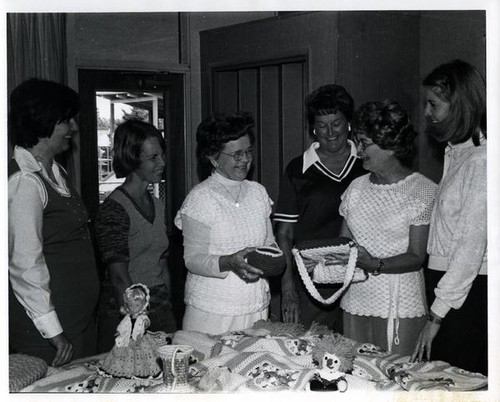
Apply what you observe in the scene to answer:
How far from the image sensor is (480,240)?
1194 mm

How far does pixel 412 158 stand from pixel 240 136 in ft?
1.37

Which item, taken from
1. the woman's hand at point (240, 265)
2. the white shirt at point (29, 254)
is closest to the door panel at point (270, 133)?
the woman's hand at point (240, 265)

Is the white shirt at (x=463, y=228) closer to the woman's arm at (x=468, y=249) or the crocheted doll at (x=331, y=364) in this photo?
the woman's arm at (x=468, y=249)

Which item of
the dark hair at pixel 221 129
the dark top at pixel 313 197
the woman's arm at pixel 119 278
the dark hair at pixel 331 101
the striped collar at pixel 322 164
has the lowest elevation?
the woman's arm at pixel 119 278

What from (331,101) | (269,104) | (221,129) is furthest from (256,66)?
(221,129)

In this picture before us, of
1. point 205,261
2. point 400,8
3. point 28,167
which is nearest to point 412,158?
point 400,8

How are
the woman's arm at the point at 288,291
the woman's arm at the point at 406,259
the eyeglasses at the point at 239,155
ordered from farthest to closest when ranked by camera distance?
the woman's arm at the point at 288,291 < the eyeglasses at the point at 239,155 < the woman's arm at the point at 406,259

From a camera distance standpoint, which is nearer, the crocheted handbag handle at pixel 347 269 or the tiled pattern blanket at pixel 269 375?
the tiled pattern blanket at pixel 269 375

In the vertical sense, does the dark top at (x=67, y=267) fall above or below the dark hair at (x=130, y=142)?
below

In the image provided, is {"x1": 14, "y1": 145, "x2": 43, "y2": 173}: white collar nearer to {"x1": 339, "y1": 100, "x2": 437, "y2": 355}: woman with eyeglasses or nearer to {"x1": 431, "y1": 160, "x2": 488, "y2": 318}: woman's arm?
{"x1": 339, "y1": 100, "x2": 437, "y2": 355}: woman with eyeglasses

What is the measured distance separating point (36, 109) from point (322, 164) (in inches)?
26.8

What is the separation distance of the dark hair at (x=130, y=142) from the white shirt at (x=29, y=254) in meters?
0.34

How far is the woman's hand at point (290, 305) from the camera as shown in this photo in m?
1.52

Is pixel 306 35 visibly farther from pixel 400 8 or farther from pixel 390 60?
pixel 400 8
